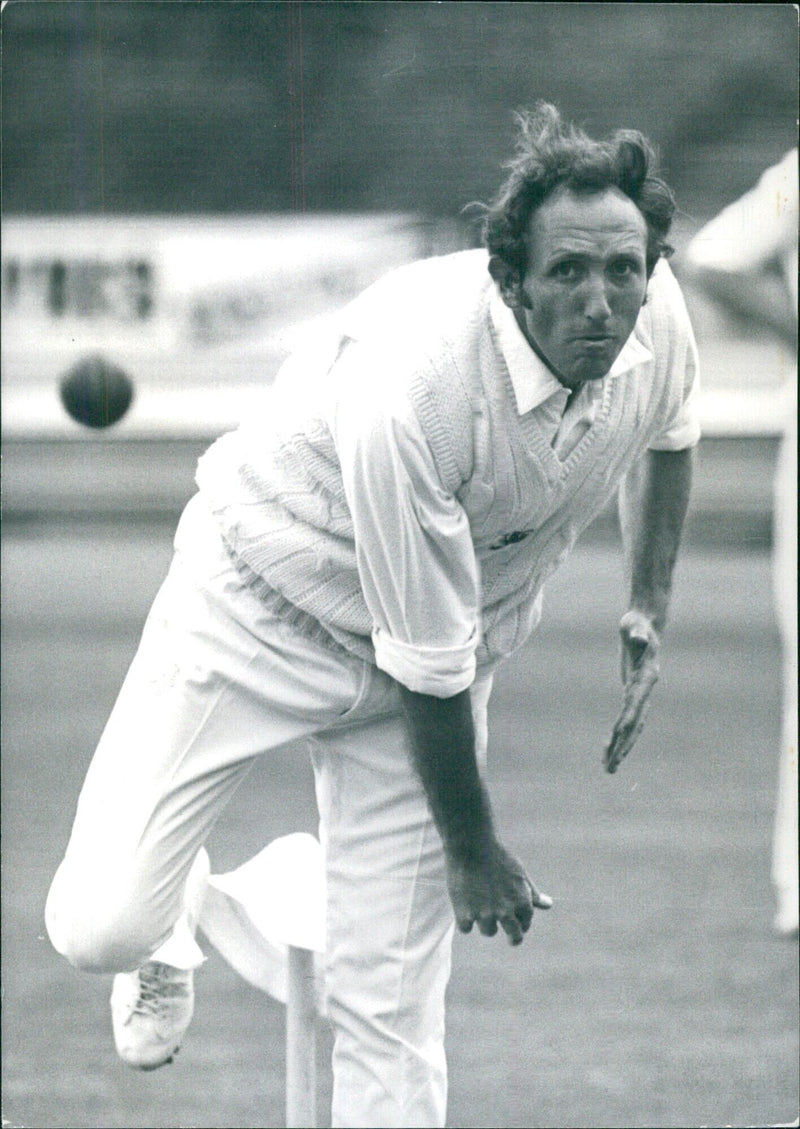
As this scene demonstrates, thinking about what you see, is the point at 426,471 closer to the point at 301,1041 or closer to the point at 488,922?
the point at 488,922

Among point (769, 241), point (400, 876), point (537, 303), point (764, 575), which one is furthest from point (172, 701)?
point (764, 575)

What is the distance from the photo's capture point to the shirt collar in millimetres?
2646

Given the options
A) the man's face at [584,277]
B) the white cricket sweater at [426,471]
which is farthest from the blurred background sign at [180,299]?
the man's face at [584,277]

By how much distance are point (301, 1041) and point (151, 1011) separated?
0.28 meters

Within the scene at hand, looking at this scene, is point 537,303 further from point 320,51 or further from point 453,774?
point 320,51

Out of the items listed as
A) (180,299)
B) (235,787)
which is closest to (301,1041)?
(235,787)

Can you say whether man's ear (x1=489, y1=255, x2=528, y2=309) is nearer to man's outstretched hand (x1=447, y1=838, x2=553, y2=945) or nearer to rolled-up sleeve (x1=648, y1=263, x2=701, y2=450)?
rolled-up sleeve (x1=648, y1=263, x2=701, y2=450)

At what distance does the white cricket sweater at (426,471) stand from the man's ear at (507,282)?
1.5 inches

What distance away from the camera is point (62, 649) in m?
7.91

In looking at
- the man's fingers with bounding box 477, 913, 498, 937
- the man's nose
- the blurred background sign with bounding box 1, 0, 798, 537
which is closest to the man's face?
the man's nose

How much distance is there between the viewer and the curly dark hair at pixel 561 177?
2576mm

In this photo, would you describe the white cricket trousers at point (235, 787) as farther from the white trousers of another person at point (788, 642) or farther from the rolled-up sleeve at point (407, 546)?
the white trousers of another person at point (788, 642)

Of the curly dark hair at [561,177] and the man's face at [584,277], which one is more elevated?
the curly dark hair at [561,177]

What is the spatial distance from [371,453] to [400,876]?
0.74 metres
